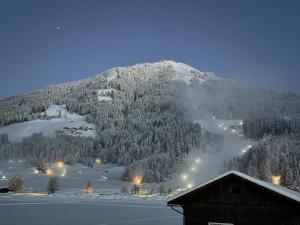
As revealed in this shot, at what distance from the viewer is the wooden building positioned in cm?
2459

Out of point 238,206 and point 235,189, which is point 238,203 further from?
point 235,189

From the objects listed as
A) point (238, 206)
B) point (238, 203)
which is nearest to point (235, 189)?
point (238, 203)

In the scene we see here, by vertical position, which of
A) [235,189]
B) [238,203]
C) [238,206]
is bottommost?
[238,206]

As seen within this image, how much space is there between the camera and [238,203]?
25562 millimetres

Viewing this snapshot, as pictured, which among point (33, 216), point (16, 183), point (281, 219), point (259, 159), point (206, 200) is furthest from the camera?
point (259, 159)

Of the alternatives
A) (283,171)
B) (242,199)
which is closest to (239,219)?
(242,199)

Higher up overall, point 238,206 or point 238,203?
point 238,203

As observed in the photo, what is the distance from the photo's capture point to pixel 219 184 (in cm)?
2600

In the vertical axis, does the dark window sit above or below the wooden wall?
above

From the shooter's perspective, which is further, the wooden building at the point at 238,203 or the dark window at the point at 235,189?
Result: the dark window at the point at 235,189

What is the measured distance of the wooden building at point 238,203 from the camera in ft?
80.7

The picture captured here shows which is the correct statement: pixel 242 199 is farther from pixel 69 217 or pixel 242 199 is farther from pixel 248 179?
pixel 69 217

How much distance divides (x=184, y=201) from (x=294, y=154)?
526 ft

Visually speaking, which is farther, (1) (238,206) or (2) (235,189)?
(2) (235,189)
